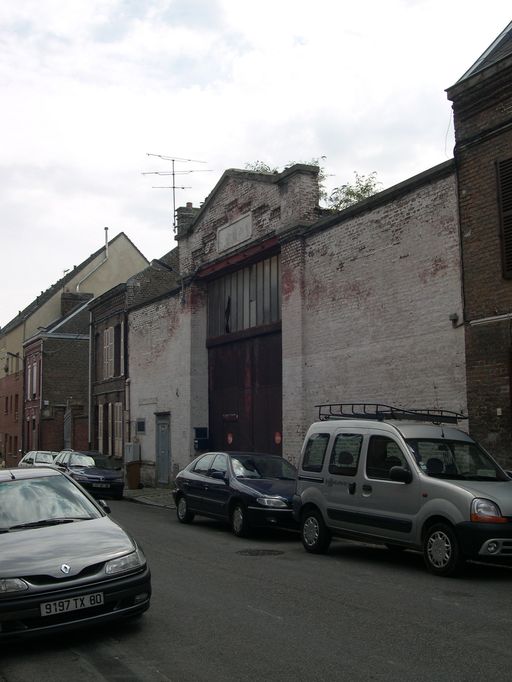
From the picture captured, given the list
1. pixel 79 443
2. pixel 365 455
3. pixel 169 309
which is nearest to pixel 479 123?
pixel 365 455

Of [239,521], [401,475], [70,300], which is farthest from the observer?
[70,300]

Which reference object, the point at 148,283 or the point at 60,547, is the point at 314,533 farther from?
the point at 148,283

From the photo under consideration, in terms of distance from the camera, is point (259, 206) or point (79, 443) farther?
point (79, 443)

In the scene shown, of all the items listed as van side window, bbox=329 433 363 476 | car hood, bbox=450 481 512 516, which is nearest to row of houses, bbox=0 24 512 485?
van side window, bbox=329 433 363 476

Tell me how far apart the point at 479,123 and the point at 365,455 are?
6.92 meters

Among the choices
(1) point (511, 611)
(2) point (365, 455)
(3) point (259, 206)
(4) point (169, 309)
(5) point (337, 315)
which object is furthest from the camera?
(4) point (169, 309)

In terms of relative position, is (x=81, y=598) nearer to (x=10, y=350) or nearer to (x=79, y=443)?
(x=79, y=443)

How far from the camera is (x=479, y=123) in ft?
47.2

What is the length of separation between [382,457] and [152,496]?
14807mm

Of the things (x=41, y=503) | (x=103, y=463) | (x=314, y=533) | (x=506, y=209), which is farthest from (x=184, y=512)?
(x=103, y=463)

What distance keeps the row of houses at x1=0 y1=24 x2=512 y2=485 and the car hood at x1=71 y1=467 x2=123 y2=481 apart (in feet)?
7.50

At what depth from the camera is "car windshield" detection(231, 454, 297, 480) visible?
14.8 m

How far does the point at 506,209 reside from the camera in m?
13.8

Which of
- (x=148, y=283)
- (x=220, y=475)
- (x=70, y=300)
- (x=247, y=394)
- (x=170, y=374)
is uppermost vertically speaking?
(x=70, y=300)
